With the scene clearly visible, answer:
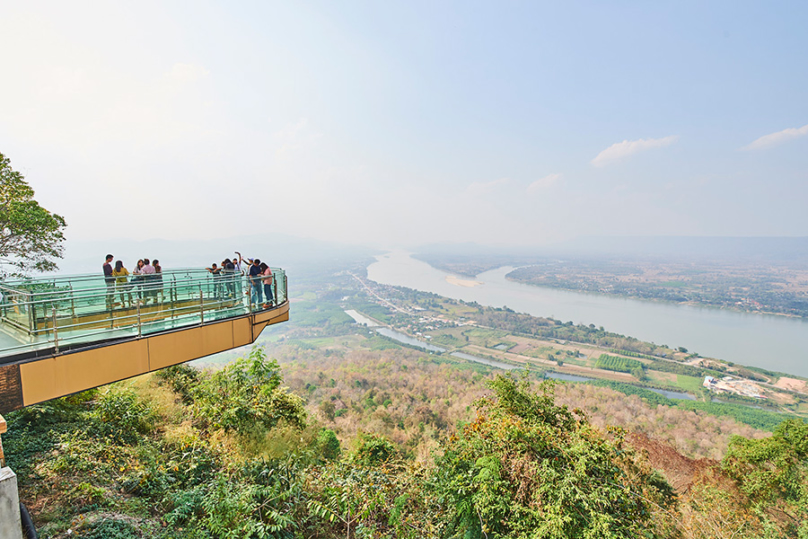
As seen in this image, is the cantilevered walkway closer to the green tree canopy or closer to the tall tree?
the tall tree

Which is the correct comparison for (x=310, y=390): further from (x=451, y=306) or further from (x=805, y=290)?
(x=805, y=290)

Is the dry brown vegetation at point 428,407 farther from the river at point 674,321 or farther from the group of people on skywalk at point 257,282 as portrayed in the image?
the river at point 674,321

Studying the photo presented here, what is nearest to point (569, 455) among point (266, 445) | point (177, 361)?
point (266, 445)

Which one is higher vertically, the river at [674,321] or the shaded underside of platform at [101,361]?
the shaded underside of platform at [101,361]

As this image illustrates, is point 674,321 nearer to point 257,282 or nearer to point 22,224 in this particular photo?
point 257,282

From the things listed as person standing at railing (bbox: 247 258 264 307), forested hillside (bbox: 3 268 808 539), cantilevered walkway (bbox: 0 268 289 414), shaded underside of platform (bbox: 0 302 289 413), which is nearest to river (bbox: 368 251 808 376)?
forested hillside (bbox: 3 268 808 539)

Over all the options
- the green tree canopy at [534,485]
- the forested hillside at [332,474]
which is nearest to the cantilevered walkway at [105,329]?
the forested hillside at [332,474]

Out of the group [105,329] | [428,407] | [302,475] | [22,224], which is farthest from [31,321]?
[428,407]
